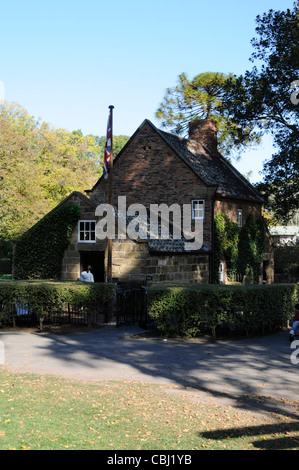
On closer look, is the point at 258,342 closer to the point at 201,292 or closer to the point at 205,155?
the point at 201,292

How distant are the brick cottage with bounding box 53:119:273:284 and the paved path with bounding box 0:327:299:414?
6.52 m

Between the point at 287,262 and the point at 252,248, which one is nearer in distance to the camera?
the point at 252,248

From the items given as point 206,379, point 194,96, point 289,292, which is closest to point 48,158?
point 194,96

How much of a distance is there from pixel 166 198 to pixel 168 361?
2027 cm

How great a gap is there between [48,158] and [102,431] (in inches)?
1670

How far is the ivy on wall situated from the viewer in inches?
1193

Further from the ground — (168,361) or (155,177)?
(155,177)

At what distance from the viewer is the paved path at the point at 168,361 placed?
9.79 m

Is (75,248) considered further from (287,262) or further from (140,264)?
(287,262)

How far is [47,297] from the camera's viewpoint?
1609 cm

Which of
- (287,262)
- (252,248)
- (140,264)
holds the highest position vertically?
(252,248)

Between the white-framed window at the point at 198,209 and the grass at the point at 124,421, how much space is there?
2158 centimetres

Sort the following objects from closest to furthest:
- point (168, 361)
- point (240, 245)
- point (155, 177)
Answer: point (168, 361) < point (155, 177) < point (240, 245)

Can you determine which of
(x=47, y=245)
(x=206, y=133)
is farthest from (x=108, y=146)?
(x=206, y=133)
